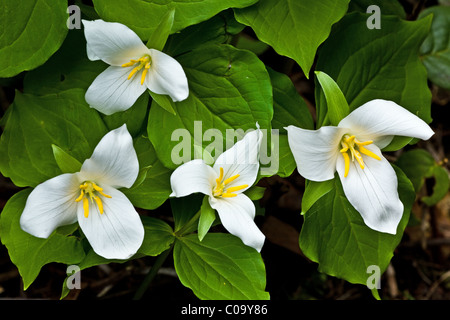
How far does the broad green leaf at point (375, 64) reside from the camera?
130 cm

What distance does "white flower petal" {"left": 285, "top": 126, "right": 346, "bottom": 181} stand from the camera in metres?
1.14

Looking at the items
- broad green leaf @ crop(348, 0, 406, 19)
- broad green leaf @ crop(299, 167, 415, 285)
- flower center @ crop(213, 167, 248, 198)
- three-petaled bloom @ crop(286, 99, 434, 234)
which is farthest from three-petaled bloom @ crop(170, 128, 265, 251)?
broad green leaf @ crop(348, 0, 406, 19)

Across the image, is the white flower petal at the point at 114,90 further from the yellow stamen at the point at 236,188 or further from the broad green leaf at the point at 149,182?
the yellow stamen at the point at 236,188

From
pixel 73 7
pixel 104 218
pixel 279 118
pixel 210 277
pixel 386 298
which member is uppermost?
pixel 73 7

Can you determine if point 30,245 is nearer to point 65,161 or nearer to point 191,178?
point 65,161

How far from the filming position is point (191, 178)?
114 cm

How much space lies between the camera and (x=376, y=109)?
119 cm

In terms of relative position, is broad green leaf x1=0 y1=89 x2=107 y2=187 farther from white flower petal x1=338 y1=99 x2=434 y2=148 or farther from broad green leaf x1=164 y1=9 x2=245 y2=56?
white flower petal x1=338 y1=99 x2=434 y2=148

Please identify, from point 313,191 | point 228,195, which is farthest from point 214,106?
point 313,191

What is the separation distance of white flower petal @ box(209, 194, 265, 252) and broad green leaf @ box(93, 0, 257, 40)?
0.44 metres

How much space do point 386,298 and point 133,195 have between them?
1.13 m

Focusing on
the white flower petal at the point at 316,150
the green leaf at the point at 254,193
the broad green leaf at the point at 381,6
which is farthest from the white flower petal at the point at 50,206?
the broad green leaf at the point at 381,6
